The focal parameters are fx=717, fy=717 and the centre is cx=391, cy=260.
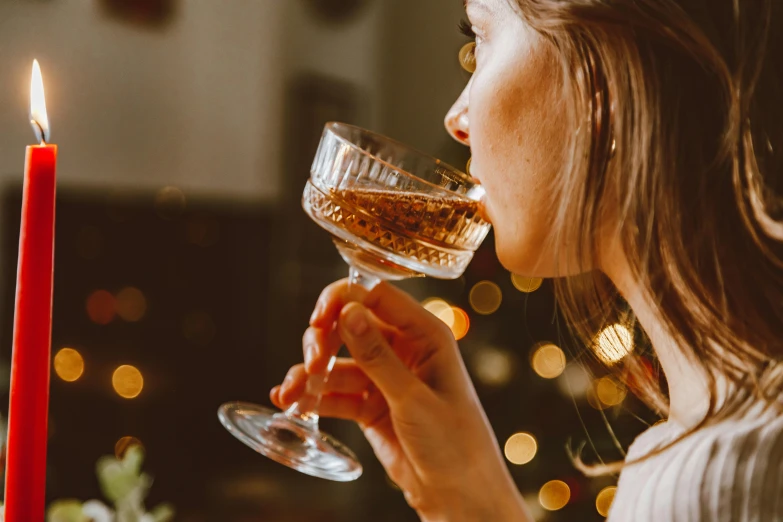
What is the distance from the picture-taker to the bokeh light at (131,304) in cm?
162

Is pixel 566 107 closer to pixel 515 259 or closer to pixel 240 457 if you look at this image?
pixel 515 259

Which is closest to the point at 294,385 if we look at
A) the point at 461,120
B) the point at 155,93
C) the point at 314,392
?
the point at 314,392

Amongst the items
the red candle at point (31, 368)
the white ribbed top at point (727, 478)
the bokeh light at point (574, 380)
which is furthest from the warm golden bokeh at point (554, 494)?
the red candle at point (31, 368)

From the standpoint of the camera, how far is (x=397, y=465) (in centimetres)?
95

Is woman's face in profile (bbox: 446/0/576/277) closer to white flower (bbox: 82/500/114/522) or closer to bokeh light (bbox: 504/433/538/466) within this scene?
white flower (bbox: 82/500/114/522)

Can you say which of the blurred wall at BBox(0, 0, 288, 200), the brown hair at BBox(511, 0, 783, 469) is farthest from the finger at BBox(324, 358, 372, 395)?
the blurred wall at BBox(0, 0, 288, 200)

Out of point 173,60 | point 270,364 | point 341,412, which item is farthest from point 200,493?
point 173,60

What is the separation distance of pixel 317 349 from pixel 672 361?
1.27 feet

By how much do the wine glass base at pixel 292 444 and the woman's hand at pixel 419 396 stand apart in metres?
0.04

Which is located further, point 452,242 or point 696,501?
point 452,242

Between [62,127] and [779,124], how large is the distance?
1.45 metres

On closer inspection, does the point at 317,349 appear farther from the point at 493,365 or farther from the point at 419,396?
the point at 493,365

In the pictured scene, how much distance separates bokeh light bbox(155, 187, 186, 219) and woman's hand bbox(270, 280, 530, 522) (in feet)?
2.82

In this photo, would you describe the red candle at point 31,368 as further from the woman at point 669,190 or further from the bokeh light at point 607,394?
the bokeh light at point 607,394
